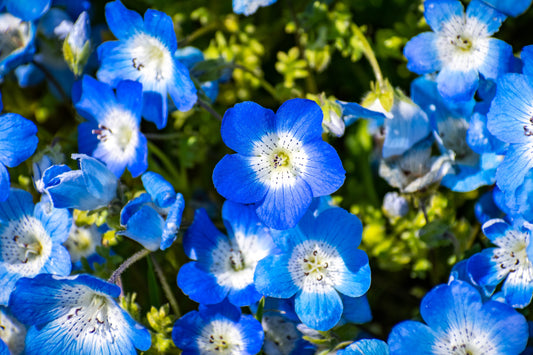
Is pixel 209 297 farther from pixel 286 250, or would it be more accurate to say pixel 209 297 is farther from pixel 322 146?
pixel 322 146

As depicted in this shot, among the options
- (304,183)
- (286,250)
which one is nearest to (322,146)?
(304,183)

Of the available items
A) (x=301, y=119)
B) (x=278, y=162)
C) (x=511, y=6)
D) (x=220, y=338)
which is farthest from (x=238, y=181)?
(x=511, y=6)

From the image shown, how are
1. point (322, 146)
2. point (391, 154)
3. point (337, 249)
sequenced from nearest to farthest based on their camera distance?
1. point (322, 146)
2. point (337, 249)
3. point (391, 154)

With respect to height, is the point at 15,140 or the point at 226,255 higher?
the point at 15,140

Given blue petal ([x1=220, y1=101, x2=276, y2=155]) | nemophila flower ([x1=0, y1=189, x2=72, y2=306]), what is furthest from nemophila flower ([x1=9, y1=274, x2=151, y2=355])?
blue petal ([x1=220, y1=101, x2=276, y2=155])

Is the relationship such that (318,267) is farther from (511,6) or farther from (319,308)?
(511,6)
